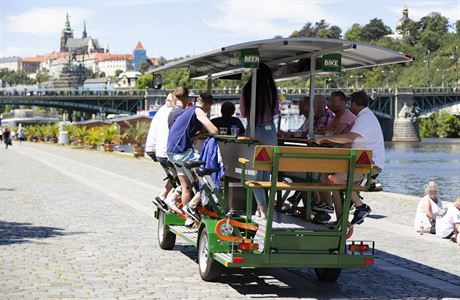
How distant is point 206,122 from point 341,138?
1628 mm

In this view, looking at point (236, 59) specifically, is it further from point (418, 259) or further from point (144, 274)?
point (418, 259)

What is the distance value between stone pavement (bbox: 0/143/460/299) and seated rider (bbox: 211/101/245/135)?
1641 mm

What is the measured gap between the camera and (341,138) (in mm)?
9508

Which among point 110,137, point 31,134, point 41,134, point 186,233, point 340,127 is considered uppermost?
point 340,127

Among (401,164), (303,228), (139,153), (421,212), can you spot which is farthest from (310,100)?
(401,164)

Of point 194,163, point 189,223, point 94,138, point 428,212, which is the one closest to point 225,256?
point 194,163

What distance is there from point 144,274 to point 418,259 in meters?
3.73

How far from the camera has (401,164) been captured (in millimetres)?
67438

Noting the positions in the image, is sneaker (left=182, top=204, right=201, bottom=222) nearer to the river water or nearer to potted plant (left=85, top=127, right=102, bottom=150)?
the river water

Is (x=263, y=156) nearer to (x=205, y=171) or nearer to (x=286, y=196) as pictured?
(x=205, y=171)

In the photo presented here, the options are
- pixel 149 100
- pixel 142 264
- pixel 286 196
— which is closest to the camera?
pixel 142 264

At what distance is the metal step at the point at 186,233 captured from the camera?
10.4 m

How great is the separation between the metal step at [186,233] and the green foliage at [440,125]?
4915 inches

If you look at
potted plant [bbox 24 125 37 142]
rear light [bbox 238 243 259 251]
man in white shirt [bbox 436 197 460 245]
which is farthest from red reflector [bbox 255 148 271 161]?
potted plant [bbox 24 125 37 142]
